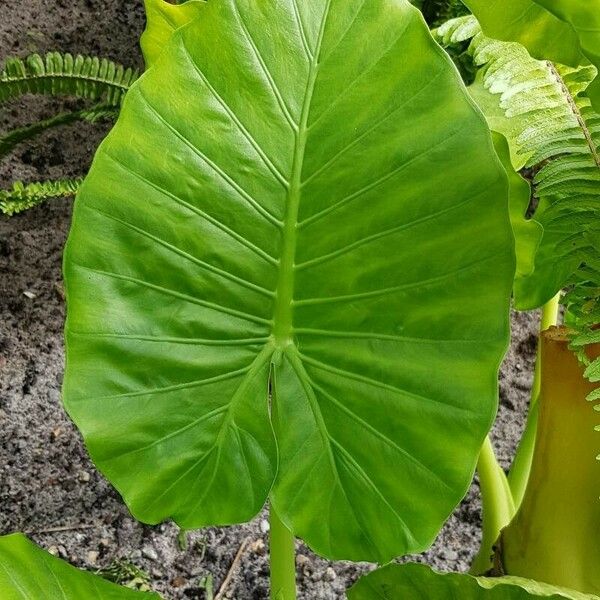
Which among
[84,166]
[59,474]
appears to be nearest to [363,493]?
[59,474]

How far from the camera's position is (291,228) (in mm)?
717

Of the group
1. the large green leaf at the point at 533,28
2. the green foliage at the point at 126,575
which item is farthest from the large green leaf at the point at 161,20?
the green foliage at the point at 126,575

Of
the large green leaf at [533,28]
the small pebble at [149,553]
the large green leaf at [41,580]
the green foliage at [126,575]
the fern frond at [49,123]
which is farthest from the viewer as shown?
the fern frond at [49,123]

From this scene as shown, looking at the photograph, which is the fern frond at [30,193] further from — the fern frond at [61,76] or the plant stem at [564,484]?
the plant stem at [564,484]

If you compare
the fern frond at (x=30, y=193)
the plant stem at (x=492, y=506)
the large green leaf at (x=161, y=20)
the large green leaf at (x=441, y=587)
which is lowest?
the large green leaf at (x=441, y=587)

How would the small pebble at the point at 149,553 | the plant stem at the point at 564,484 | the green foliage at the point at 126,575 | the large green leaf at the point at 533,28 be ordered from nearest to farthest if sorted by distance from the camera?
1. the large green leaf at the point at 533,28
2. the plant stem at the point at 564,484
3. the green foliage at the point at 126,575
4. the small pebble at the point at 149,553

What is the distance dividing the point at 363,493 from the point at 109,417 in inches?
10.9

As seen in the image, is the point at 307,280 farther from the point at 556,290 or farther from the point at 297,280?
the point at 556,290

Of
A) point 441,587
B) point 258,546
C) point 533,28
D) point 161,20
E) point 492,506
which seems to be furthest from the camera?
point 258,546

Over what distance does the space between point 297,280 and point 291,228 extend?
57mm

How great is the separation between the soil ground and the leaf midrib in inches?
32.8

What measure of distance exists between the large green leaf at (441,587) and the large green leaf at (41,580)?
24cm

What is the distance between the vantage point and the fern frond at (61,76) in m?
1.44

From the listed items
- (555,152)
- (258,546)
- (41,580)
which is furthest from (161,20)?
(258,546)
